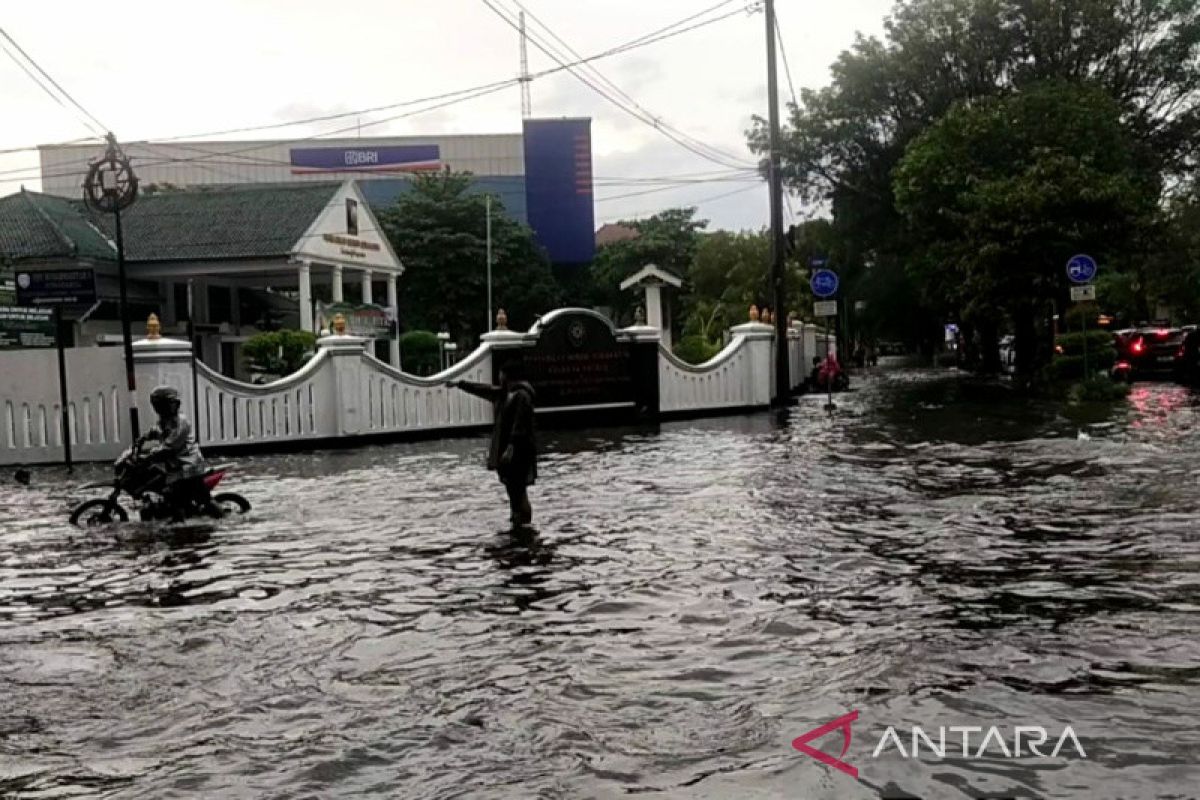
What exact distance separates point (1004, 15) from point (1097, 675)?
33.1 meters

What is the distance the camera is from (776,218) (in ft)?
89.5

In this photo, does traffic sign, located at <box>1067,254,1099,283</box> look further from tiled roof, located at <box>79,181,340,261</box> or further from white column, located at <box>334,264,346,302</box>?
white column, located at <box>334,264,346,302</box>

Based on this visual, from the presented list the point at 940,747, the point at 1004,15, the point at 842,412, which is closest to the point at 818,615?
the point at 940,747

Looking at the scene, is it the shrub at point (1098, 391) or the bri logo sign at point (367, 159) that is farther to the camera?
the bri logo sign at point (367, 159)

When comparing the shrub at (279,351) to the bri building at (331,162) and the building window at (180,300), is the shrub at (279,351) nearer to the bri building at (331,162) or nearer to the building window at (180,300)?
the building window at (180,300)

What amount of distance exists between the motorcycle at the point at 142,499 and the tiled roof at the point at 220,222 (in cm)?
3009

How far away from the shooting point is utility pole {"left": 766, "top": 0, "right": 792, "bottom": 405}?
89.0 ft

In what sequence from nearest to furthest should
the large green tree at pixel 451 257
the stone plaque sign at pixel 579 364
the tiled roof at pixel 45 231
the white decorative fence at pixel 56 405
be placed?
the white decorative fence at pixel 56 405, the stone plaque sign at pixel 579 364, the tiled roof at pixel 45 231, the large green tree at pixel 451 257

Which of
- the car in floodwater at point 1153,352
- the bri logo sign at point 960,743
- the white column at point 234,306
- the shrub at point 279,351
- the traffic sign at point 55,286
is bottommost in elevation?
the bri logo sign at point 960,743

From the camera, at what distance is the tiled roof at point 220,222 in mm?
40312

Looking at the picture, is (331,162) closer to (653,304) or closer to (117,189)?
(653,304)

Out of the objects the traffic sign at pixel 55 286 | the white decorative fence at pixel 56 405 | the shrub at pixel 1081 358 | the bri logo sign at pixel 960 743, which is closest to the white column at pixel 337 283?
the shrub at pixel 1081 358

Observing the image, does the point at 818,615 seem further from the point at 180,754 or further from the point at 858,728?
the point at 180,754

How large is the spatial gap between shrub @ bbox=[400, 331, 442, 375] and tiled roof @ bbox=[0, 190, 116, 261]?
1144 centimetres
